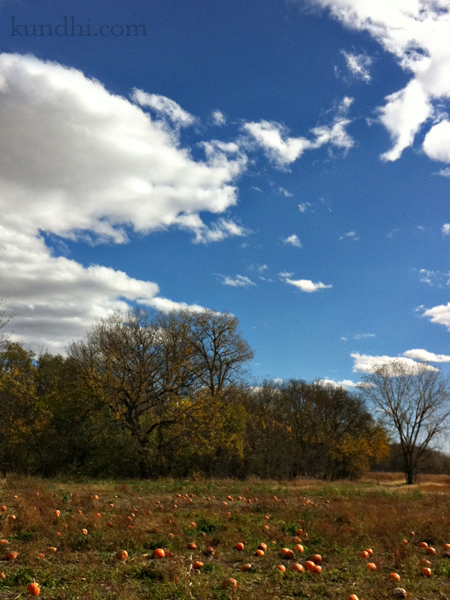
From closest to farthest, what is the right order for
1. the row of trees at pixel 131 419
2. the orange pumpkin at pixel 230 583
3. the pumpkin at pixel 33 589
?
the pumpkin at pixel 33 589 → the orange pumpkin at pixel 230 583 → the row of trees at pixel 131 419

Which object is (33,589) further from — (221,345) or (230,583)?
(221,345)

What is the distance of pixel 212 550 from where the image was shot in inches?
277

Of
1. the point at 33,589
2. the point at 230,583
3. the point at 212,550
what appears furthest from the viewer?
the point at 212,550

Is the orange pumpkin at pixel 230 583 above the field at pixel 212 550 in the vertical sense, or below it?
above

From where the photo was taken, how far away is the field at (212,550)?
532 centimetres

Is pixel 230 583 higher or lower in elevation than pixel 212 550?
higher

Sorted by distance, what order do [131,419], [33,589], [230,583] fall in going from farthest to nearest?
[131,419], [230,583], [33,589]

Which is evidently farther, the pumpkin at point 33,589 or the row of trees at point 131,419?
the row of trees at point 131,419

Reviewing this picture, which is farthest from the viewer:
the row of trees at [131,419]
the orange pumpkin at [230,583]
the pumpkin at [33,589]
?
the row of trees at [131,419]

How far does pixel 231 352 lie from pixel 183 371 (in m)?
10.1

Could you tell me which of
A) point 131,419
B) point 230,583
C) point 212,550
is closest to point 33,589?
point 230,583

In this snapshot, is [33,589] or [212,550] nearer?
[33,589]

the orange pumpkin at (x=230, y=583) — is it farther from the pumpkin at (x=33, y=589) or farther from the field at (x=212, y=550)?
the pumpkin at (x=33, y=589)

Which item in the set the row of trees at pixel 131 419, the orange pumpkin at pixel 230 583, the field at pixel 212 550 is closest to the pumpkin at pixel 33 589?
the field at pixel 212 550
